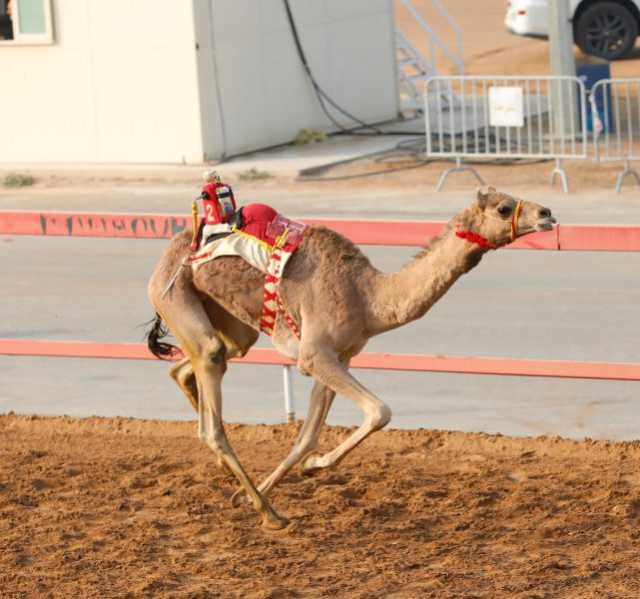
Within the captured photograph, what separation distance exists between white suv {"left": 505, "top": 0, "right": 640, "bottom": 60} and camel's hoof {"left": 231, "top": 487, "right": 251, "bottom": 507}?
2215 centimetres

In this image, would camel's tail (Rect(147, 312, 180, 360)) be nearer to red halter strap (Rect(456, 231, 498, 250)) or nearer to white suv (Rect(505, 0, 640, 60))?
red halter strap (Rect(456, 231, 498, 250))

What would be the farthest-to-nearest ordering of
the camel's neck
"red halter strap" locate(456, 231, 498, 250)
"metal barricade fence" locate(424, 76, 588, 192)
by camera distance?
"metal barricade fence" locate(424, 76, 588, 192) < the camel's neck < "red halter strap" locate(456, 231, 498, 250)

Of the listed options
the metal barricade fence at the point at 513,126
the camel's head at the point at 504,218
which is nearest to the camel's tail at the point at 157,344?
the camel's head at the point at 504,218

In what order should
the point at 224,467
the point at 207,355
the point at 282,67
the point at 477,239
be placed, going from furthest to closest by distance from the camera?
the point at 282,67 → the point at 224,467 → the point at 207,355 → the point at 477,239

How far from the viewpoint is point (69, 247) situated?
18562 millimetres

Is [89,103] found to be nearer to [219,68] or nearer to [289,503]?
[219,68]

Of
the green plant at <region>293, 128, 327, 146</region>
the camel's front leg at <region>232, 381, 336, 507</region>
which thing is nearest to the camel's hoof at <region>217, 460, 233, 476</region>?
the camel's front leg at <region>232, 381, 336, 507</region>

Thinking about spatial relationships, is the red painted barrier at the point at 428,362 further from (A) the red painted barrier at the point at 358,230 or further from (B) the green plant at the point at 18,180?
(B) the green plant at the point at 18,180

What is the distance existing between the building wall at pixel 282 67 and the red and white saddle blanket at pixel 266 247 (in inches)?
538

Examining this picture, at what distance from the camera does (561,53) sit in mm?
21828

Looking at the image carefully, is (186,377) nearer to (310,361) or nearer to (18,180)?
(310,361)

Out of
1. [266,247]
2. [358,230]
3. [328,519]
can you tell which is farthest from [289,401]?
[266,247]

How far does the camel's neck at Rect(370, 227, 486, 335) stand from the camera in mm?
7746

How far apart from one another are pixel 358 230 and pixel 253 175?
10.6m
